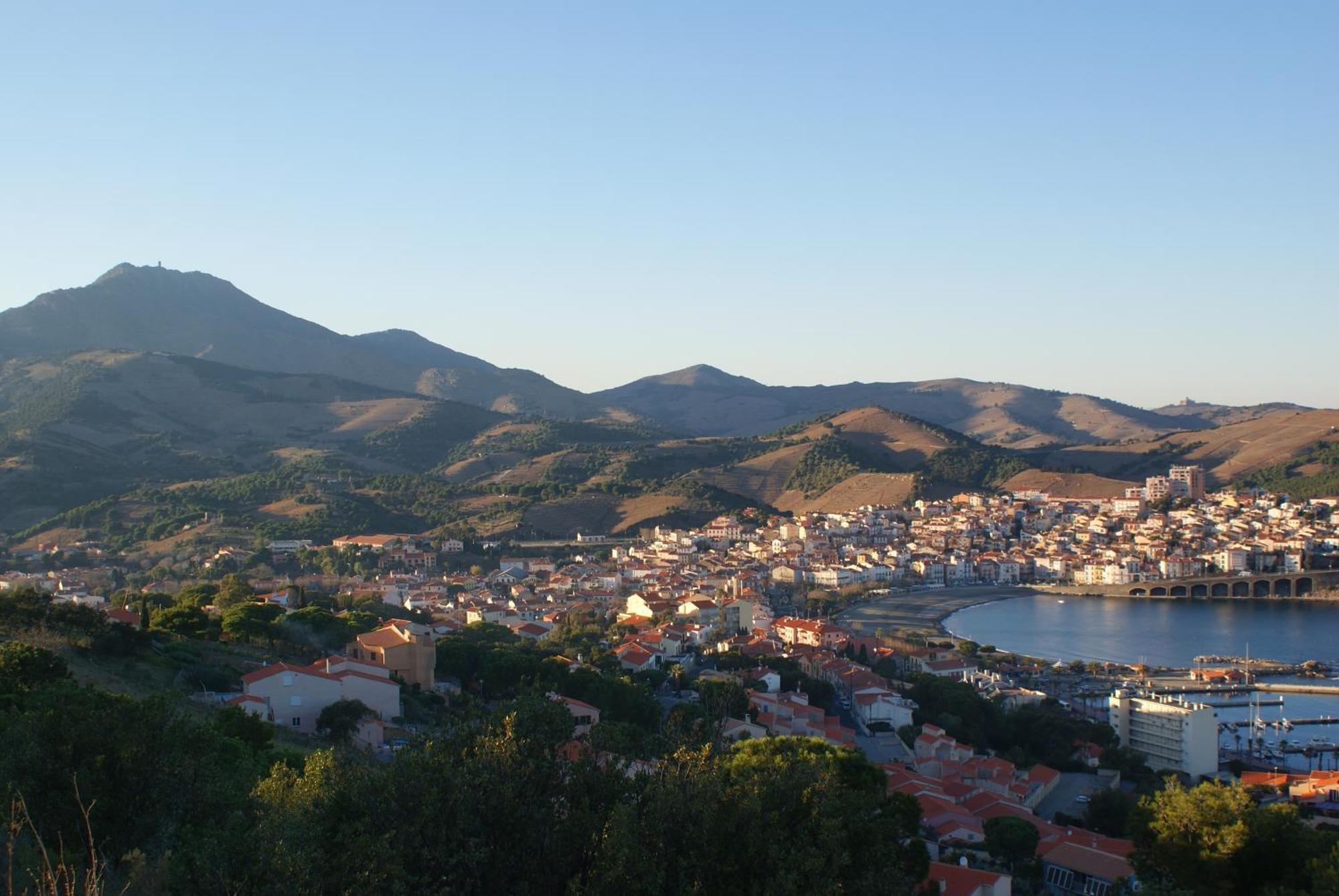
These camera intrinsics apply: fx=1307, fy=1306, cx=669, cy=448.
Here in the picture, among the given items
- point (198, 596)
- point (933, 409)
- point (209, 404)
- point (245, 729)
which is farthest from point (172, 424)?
point (933, 409)

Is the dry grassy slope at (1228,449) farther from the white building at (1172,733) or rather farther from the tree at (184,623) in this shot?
the tree at (184,623)

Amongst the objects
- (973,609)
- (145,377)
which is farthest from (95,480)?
(973,609)

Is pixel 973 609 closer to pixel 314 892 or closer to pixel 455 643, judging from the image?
pixel 455 643

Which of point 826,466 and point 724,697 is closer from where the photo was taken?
point 724,697

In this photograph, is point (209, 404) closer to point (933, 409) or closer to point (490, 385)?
point (490, 385)

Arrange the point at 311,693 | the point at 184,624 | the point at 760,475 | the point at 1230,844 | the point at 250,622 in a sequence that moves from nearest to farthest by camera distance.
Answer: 1. the point at 1230,844
2. the point at 311,693
3. the point at 184,624
4. the point at 250,622
5. the point at 760,475

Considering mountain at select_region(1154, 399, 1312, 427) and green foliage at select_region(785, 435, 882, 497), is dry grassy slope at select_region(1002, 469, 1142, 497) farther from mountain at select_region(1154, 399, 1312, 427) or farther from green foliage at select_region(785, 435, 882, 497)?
mountain at select_region(1154, 399, 1312, 427)

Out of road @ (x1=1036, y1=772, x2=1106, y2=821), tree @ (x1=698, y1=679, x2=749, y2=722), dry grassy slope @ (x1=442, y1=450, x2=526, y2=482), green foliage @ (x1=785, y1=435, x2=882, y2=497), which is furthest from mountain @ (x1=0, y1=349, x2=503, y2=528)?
road @ (x1=1036, y1=772, x2=1106, y2=821)
